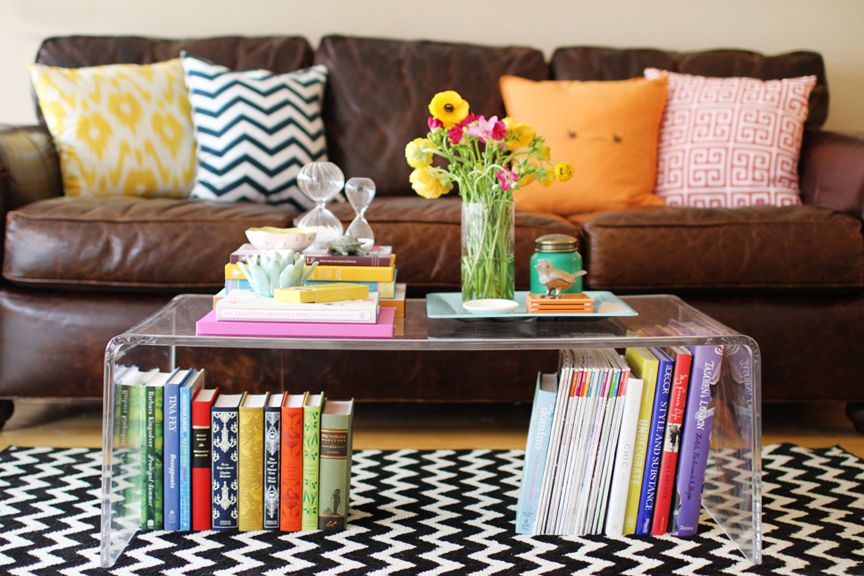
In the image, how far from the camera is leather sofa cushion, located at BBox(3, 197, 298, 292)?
2.29m

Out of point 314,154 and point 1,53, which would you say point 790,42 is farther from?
point 1,53

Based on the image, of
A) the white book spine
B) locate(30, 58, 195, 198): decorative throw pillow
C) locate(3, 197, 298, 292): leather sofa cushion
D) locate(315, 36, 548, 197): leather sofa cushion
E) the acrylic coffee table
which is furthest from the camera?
locate(315, 36, 548, 197): leather sofa cushion

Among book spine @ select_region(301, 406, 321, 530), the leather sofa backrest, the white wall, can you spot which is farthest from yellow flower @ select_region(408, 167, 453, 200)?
the white wall

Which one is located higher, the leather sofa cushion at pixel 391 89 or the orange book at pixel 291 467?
the leather sofa cushion at pixel 391 89

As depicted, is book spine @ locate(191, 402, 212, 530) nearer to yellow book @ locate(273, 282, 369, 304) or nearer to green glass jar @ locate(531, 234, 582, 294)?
yellow book @ locate(273, 282, 369, 304)

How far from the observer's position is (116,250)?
2293 mm

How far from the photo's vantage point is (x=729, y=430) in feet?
5.80

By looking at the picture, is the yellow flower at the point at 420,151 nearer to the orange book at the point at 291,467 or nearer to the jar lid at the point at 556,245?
the jar lid at the point at 556,245

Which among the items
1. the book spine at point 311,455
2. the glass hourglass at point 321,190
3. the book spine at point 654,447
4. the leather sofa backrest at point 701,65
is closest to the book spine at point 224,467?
the book spine at point 311,455

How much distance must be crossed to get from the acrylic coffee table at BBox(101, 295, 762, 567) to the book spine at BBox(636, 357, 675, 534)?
0.09m

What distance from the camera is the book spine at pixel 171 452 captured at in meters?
1.71

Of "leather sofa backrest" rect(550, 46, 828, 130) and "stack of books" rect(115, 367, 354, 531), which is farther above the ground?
"leather sofa backrest" rect(550, 46, 828, 130)

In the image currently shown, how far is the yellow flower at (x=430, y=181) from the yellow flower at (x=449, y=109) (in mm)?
90

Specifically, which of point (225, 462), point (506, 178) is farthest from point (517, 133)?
point (225, 462)
